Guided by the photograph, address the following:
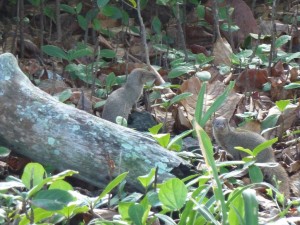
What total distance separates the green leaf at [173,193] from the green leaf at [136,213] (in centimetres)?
11

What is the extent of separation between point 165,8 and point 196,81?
8.65ft

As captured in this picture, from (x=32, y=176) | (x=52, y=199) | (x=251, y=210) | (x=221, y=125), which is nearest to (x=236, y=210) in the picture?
(x=251, y=210)

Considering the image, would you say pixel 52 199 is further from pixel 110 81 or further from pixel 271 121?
pixel 110 81

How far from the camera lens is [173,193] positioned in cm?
338

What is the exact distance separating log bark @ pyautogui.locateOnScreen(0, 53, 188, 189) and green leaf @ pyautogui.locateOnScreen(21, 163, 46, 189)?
2.36 ft

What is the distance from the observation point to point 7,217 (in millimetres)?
3438

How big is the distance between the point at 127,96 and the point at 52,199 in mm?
2855

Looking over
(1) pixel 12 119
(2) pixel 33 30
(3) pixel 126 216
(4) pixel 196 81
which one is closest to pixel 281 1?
(2) pixel 33 30

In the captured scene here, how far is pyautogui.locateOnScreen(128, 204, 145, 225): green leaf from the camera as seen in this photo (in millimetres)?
3309

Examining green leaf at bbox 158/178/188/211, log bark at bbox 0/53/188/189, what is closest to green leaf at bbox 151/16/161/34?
log bark at bbox 0/53/188/189

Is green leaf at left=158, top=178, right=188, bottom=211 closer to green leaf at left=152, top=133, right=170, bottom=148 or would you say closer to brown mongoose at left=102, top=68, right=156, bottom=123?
green leaf at left=152, top=133, right=170, bottom=148

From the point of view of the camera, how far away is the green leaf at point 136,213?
3309 mm

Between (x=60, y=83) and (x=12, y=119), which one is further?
(x=60, y=83)

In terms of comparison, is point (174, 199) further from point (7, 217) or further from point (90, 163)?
point (90, 163)
